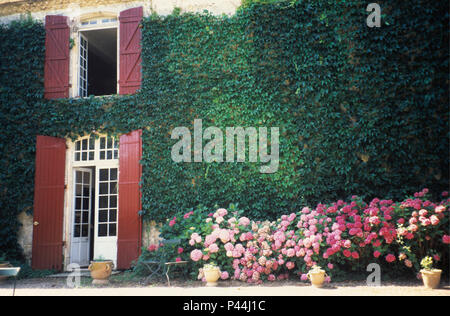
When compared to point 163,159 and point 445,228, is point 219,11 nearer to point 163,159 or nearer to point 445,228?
point 163,159

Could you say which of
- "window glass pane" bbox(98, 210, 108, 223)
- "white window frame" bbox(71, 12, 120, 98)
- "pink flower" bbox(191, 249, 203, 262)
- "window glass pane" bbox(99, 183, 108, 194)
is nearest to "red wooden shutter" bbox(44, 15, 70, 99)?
"white window frame" bbox(71, 12, 120, 98)

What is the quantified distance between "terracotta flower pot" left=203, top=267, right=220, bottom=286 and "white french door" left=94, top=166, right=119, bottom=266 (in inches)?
114

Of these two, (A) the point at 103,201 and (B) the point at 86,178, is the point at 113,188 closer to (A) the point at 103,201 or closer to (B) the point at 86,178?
(A) the point at 103,201

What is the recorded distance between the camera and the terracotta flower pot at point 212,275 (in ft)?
17.4

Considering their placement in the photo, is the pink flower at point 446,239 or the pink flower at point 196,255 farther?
the pink flower at point 196,255

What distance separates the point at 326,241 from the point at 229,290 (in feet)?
5.56

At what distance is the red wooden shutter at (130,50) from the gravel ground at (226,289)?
→ 4.16 meters

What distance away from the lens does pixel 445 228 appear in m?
5.22

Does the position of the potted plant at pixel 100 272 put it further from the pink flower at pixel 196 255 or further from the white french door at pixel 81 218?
the white french door at pixel 81 218

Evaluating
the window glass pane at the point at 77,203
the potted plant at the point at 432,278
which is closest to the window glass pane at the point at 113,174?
the window glass pane at the point at 77,203

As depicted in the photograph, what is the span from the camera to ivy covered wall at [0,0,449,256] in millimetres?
6707

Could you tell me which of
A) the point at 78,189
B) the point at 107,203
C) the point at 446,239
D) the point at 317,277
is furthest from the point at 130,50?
the point at 446,239

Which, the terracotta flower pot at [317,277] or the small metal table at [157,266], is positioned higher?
the terracotta flower pot at [317,277]

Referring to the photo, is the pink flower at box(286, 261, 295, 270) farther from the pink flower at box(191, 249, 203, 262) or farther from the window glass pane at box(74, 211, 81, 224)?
the window glass pane at box(74, 211, 81, 224)
